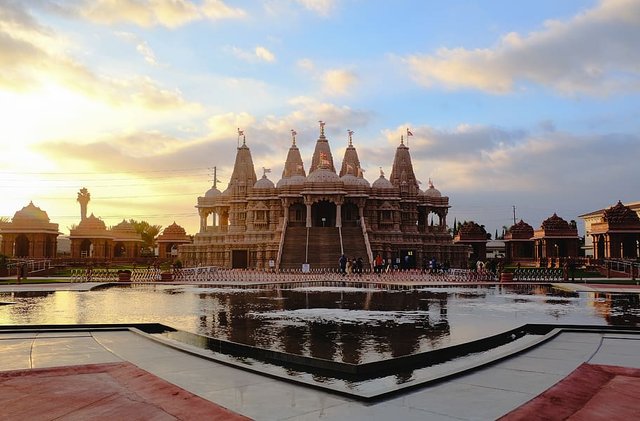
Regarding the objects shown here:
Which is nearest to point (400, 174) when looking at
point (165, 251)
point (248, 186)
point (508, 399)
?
point (248, 186)

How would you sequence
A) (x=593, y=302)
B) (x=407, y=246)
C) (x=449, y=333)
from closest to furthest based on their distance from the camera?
(x=449, y=333) → (x=593, y=302) → (x=407, y=246)

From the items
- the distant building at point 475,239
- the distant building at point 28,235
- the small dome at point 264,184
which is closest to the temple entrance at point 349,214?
the small dome at point 264,184

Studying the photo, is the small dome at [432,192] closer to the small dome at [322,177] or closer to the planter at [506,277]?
the small dome at [322,177]

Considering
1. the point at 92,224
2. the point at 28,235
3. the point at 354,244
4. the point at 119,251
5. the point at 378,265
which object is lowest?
the point at 378,265

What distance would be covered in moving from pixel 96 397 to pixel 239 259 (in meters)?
52.5

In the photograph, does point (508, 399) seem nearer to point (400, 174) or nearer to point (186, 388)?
point (186, 388)

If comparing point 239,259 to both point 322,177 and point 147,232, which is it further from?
point 147,232

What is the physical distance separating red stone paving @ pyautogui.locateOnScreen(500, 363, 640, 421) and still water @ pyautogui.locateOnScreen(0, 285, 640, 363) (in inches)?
117

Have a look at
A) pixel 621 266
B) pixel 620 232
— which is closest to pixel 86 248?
A: pixel 621 266

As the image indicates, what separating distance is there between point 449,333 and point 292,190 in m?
49.1

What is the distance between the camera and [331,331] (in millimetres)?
12367

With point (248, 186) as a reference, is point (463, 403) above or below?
below

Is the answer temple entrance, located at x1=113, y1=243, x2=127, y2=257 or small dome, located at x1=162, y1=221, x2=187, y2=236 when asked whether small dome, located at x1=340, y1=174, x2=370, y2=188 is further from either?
temple entrance, located at x1=113, y1=243, x2=127, y2=257

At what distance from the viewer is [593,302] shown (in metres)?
20.6
